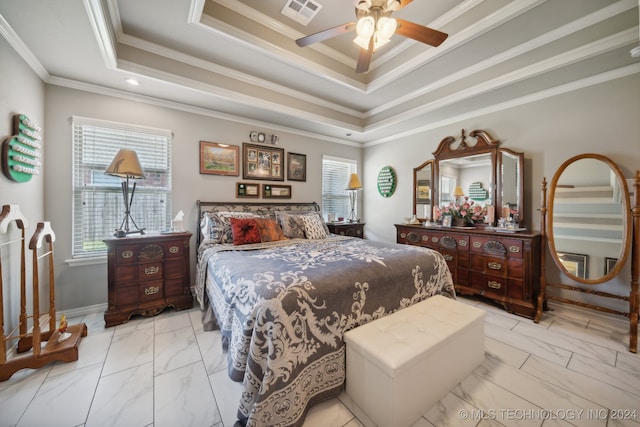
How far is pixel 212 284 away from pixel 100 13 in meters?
2.20

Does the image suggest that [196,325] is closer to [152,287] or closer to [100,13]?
[152,287]

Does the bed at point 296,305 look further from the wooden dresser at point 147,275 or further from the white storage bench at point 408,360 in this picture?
the wooden dresser at point 147,275

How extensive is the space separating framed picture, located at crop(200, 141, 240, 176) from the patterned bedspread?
169cm

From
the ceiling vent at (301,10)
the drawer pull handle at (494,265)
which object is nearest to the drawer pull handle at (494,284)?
the drawer pull handle at (494,265)

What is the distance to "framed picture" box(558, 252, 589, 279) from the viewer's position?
248 cm

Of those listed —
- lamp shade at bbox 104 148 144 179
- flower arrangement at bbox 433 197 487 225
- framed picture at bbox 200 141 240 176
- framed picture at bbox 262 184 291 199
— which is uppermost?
framed picture at bbox 200 141 240 176

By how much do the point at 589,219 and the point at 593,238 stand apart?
200mm

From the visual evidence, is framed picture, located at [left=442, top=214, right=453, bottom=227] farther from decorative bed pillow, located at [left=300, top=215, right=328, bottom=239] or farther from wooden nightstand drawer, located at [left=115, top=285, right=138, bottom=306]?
wooden nightstand drawer, located at [left=115, top=285, right=138, bottom=306]

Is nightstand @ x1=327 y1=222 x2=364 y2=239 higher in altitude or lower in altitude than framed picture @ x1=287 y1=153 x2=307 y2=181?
lower

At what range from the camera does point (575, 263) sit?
8.31 ft

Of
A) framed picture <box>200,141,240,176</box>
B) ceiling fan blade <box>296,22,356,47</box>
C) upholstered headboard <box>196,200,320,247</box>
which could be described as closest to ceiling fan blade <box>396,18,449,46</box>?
ceiling fan blade <box>296,22,356,47</box>

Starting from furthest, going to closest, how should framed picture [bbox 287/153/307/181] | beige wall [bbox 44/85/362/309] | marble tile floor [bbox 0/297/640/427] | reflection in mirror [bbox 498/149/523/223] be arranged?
framed picture [bbox 287/153/307/181] → reflection in mirror [bbox 498/149/523/223] → beige wall [bbox 44/85/362/309] → marble tile floor [bbox 0/297/640/427]

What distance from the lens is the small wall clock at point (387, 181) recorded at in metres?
4.49

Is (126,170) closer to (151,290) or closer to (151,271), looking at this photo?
(151,271)
